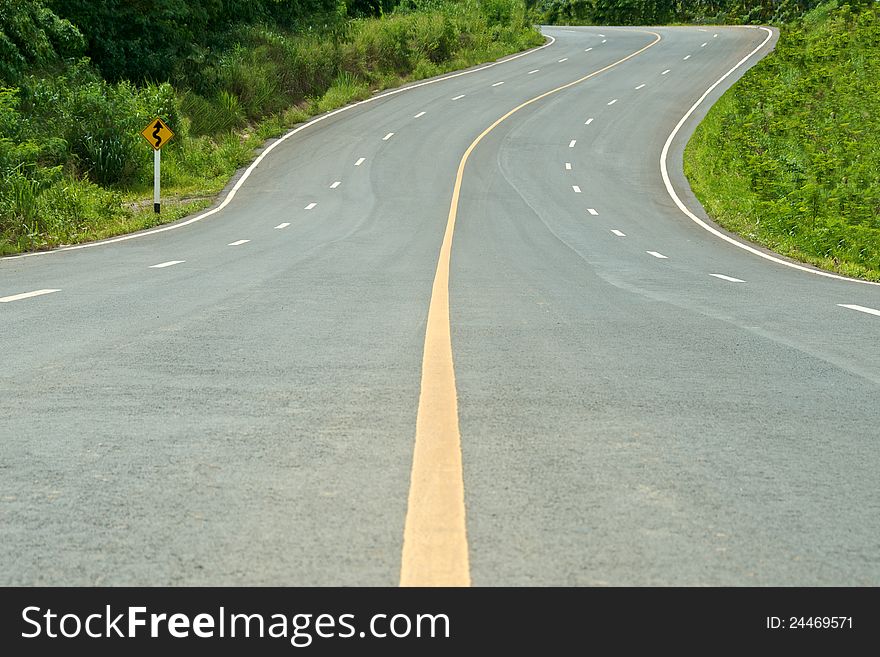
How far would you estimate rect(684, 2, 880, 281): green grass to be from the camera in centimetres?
2698

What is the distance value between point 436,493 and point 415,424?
1191mm

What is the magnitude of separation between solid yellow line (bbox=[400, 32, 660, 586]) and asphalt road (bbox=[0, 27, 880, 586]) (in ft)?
0.12

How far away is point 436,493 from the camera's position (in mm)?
3869

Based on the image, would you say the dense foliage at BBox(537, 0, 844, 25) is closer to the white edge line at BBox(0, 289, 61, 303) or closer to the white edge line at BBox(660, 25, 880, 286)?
the white edge line at BBox(660, 25, 880, 286)

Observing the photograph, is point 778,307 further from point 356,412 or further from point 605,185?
point 605,185

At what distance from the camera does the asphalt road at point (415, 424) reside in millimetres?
3273

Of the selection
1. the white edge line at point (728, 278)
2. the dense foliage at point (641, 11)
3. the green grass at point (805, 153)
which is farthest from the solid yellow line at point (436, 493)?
the dense foliage at point (641, 11)

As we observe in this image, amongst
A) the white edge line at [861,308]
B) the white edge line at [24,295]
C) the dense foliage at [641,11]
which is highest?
the dense foliage at [641,11]

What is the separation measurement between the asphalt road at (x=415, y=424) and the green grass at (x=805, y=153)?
990cm

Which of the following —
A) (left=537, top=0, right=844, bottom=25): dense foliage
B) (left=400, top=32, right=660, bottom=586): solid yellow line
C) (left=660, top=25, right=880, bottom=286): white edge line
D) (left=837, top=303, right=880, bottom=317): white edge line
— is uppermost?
(left=537, top=0, right=844, bottom=25): dense foliage

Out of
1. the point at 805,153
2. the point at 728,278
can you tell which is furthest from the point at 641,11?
the point at 728,278

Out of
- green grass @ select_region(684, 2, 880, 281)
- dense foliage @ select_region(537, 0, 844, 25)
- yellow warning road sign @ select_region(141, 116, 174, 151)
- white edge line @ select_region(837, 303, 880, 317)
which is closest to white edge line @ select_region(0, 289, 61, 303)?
white edge line @ select_region(837, 303, 880, 317)

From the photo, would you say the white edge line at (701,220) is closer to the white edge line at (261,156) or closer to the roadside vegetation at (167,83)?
the white edge line at (261,156)

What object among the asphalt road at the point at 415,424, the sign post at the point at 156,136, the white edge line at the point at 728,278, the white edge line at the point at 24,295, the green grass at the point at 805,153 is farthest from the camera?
the sign post at the point at 156,136
